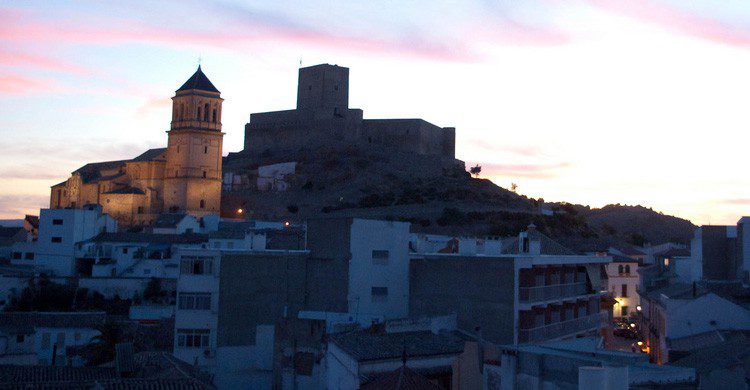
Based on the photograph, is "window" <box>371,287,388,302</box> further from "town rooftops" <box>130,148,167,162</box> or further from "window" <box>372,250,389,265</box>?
"town rooftops" <box>130,148,167,162</box>

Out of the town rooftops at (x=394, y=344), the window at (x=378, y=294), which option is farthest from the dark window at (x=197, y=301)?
the town rooftops at (x=394, y=344)

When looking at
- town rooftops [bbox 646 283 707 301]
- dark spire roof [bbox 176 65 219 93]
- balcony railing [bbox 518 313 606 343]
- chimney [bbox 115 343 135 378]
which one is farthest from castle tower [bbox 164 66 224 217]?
chimney [bbox 115 343 135 378]

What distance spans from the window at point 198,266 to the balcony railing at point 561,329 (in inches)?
358

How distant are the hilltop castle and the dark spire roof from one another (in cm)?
2560

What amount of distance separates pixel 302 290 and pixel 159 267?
2282 centimetres

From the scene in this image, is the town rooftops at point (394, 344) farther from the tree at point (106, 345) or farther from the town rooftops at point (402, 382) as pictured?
the tree at point (106, 345)

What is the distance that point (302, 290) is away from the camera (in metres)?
23.9

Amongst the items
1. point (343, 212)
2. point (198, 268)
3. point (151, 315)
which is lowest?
point (151, 315)

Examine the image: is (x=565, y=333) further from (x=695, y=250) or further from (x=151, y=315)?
(x=151, y=315)

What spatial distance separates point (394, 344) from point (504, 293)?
4.48 m

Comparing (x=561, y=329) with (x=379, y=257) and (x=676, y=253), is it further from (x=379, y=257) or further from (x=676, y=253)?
(x=676, y=253)

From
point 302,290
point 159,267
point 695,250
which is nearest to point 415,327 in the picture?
point 302,290

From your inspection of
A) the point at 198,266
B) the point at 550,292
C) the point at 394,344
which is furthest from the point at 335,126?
the point at 394,344

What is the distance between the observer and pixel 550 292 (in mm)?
22766
